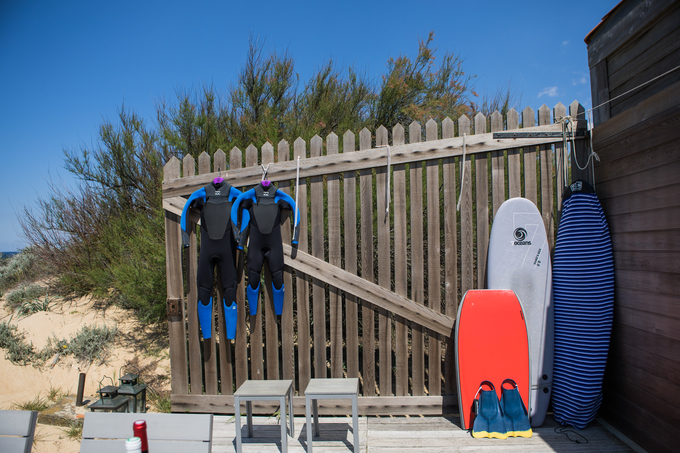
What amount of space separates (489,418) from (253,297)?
1873mm

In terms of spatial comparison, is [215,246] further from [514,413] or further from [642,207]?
[642,207]

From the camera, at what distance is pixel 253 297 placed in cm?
272

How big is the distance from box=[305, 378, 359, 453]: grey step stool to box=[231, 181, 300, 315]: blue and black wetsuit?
662 mm

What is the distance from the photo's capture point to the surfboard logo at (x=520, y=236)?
2.57 m

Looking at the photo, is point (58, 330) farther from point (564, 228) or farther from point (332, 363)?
point (564, 228)

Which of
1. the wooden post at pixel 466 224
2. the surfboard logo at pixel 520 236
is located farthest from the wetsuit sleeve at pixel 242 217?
the surfboard logo at pixel 520 236

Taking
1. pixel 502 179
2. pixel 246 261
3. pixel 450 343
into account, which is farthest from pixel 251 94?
pixel 450 343

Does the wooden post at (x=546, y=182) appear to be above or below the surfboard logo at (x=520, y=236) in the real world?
above

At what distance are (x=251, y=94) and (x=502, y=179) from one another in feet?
12.9

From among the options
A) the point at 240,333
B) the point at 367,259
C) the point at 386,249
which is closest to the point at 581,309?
the point at 386,249

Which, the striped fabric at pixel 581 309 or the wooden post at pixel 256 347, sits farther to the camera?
the wooden post at pixel 256 347

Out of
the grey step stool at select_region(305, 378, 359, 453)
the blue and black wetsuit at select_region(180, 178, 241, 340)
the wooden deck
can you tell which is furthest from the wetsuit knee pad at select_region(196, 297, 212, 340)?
the grey step stool at select_region(305, 378, 359, 453)

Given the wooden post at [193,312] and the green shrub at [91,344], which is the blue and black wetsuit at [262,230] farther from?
the green shrub at [91,344]

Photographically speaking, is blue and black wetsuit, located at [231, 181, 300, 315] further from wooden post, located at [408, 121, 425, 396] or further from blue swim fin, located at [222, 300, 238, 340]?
wooden post, located at [408, 121, 425, 396]
